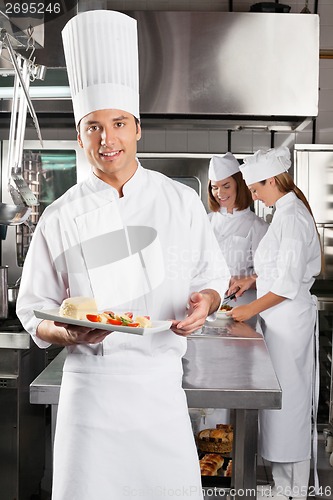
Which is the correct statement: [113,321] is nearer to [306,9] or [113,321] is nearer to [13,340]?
[13,340]

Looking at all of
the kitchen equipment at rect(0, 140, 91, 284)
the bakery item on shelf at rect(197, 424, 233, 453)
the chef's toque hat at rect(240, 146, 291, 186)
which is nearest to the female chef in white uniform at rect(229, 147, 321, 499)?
the chef's toque hat at rect(240, 146, 291, 186)

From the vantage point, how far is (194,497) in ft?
5.48

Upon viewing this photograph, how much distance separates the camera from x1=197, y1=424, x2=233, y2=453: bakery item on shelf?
2768 millimetres

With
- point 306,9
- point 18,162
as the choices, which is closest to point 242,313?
point 18,162

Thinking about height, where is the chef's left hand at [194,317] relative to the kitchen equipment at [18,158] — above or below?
below

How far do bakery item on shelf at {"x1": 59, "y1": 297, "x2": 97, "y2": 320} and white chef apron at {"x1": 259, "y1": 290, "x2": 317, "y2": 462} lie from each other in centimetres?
179

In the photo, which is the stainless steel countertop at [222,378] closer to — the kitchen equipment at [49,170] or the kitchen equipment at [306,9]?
the kitchen equipment at [49,170]

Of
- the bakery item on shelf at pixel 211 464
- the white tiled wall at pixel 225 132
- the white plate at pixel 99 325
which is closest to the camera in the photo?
the white plate at pixel 99 325

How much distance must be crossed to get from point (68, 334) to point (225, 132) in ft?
10.7

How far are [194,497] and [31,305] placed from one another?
0.61 metres

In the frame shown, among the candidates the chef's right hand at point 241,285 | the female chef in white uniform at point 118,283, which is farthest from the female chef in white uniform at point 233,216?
→ the female chef in white uniform at point 118,283

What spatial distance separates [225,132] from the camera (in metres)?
4.62

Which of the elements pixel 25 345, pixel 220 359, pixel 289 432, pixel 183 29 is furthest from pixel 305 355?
pixel 183 29

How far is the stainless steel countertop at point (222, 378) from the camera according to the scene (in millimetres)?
1886
